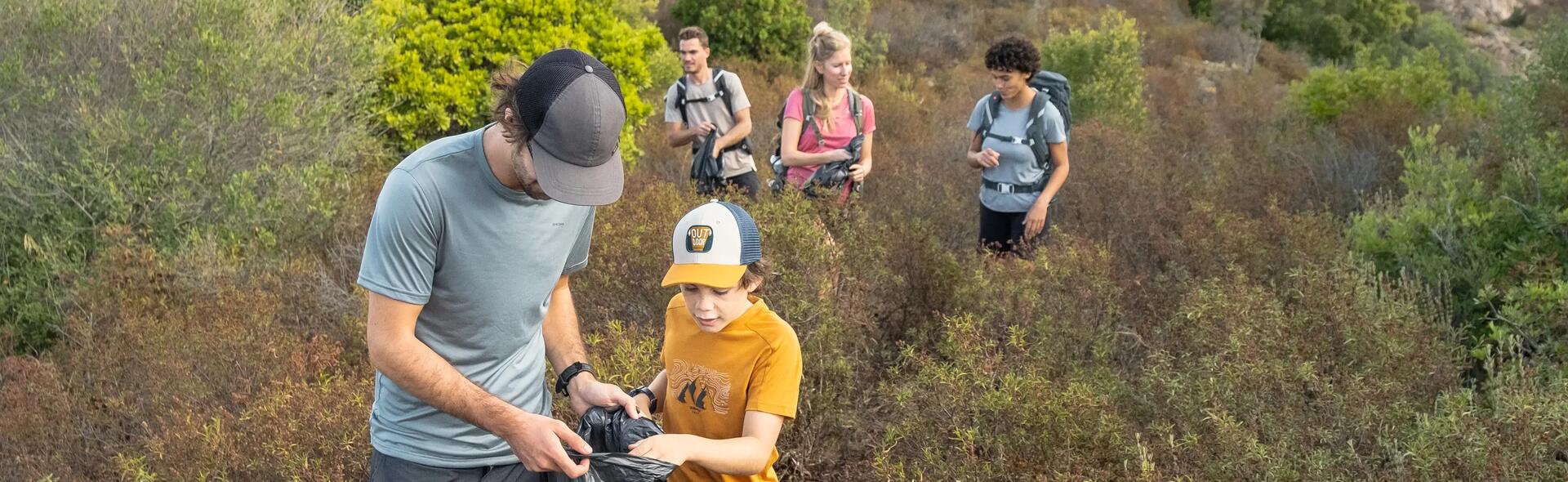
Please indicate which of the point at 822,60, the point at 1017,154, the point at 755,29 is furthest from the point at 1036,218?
the point at 755,29

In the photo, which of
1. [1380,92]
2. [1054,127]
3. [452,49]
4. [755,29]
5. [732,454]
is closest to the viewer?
[732,454]

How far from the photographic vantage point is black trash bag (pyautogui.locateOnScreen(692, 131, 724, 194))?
6.27 meters

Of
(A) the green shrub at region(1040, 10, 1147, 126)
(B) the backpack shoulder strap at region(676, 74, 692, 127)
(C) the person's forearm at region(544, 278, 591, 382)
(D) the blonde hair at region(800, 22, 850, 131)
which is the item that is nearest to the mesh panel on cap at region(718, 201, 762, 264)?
(C) the person's forearm at region(544, 278, 591, 382)

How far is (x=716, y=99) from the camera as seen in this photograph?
643 centimetres

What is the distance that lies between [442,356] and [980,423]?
1.67 m

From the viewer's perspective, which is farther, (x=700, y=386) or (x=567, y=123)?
(x=700, y=386)

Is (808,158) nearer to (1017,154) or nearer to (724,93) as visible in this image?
(724,93)

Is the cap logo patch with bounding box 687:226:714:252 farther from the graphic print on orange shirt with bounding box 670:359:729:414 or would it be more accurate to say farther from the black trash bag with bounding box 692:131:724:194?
the black trash bag with bounding box 692:131:724:194

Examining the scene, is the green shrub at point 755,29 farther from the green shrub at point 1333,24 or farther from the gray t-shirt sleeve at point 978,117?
the green shrub at point 1333,24

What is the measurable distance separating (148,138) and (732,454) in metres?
5.59

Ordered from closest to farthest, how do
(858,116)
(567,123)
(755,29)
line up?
(567,123) → (858,116) → (755,29)

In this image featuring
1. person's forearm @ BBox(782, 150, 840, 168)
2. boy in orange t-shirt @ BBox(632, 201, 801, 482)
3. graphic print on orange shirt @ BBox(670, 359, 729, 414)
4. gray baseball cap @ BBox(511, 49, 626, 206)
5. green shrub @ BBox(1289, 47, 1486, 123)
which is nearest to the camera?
gray baseball cap @ BBox(511, 49, 626, 206)

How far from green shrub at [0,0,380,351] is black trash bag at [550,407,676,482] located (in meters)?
4.77

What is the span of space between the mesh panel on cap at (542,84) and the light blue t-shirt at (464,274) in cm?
20
